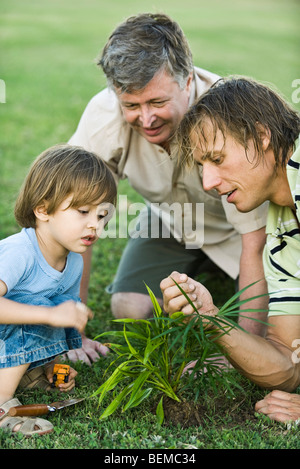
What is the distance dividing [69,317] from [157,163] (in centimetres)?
148

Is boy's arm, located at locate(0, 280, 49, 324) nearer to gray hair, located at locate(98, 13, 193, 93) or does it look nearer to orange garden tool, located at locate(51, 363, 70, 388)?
orange garden tool, located at locate(51, 363, 70, 388)

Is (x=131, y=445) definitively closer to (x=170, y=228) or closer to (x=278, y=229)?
(x=278, y=229)

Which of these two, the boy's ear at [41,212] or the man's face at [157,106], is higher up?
the man's face at [157,106]

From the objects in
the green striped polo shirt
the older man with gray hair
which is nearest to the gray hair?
the older man with gray hair

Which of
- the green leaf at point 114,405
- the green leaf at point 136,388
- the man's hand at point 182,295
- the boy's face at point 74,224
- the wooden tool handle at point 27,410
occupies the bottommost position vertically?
the wooden tool handle at point 27,410

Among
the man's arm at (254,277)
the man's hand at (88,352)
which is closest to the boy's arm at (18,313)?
the man's hand at (88,352)

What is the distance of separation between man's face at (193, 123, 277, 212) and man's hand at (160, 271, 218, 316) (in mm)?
481

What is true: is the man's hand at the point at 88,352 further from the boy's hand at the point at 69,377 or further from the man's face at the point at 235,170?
the man's face at the point at 235,170

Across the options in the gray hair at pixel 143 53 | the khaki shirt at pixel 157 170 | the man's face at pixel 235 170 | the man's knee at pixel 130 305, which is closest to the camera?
the man's face at pixel 235 170

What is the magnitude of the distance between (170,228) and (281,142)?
149cm

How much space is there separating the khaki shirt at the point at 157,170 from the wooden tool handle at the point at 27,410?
151 centimetres

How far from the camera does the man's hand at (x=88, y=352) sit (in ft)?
10.9

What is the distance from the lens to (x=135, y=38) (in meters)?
3.31

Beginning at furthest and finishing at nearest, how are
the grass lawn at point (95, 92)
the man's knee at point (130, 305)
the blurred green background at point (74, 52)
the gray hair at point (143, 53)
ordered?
the blurred green background at point (74, 52) < the man's knee at point (130, 305) < the gray hair at point (143, 53) < the grass lawn at point (95, 92)
